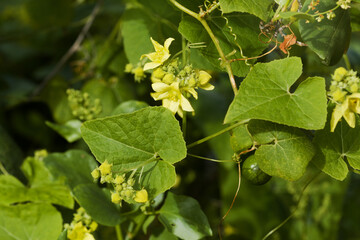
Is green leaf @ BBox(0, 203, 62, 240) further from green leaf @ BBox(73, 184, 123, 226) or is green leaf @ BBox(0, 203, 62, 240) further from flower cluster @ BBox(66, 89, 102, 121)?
flower cluster @ BBox(66, 89, 102, 121)

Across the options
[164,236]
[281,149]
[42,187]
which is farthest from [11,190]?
[281,149]

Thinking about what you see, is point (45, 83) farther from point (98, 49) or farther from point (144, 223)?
point (144, 223)

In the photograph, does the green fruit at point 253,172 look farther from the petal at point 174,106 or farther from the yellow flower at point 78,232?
the yellow flower at point 78,232

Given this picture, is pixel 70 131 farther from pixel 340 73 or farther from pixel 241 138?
pixel 340 73

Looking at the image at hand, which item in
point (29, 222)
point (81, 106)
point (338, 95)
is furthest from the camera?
point (81, 106)

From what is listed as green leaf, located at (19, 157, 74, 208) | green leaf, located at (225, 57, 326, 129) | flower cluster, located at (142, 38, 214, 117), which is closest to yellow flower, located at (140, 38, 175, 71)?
flower cluster, located at (142, 38, 214, 117)

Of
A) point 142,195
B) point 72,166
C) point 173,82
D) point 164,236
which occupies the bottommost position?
point 164,236
